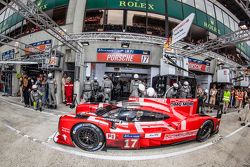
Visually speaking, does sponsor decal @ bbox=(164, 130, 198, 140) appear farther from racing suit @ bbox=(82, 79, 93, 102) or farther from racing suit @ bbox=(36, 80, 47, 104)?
racing suit @ bbox=(36, 80, 47, 104)

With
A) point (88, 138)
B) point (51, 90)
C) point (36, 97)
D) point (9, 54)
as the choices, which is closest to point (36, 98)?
point (36, 97)

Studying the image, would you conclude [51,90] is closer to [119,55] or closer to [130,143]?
[119,55]

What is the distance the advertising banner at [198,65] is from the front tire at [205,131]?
8580mm

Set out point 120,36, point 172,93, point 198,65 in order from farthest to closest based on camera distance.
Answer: point 198,65, point 120,36, point 172,93

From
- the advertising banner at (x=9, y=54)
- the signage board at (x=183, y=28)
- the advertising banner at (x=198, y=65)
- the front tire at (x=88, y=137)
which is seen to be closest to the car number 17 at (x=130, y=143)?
the front tire at (x=88, y=137)

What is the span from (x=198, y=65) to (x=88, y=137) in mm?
11602

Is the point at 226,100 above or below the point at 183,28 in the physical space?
below

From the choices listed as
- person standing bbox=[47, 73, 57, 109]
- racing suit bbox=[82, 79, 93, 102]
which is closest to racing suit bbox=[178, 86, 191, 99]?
racing suit bbox=[82, 79, 93, 102]

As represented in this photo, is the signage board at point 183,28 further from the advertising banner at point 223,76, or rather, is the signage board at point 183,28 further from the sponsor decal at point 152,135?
the advertising banner at point 223,76

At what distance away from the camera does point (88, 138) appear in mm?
3287

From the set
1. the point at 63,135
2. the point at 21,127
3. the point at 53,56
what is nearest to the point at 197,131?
the point at 63,135

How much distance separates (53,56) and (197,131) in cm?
893

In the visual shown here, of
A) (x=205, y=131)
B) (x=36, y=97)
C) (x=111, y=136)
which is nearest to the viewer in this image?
(x=111, y=136)

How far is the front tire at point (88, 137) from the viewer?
3189mm
